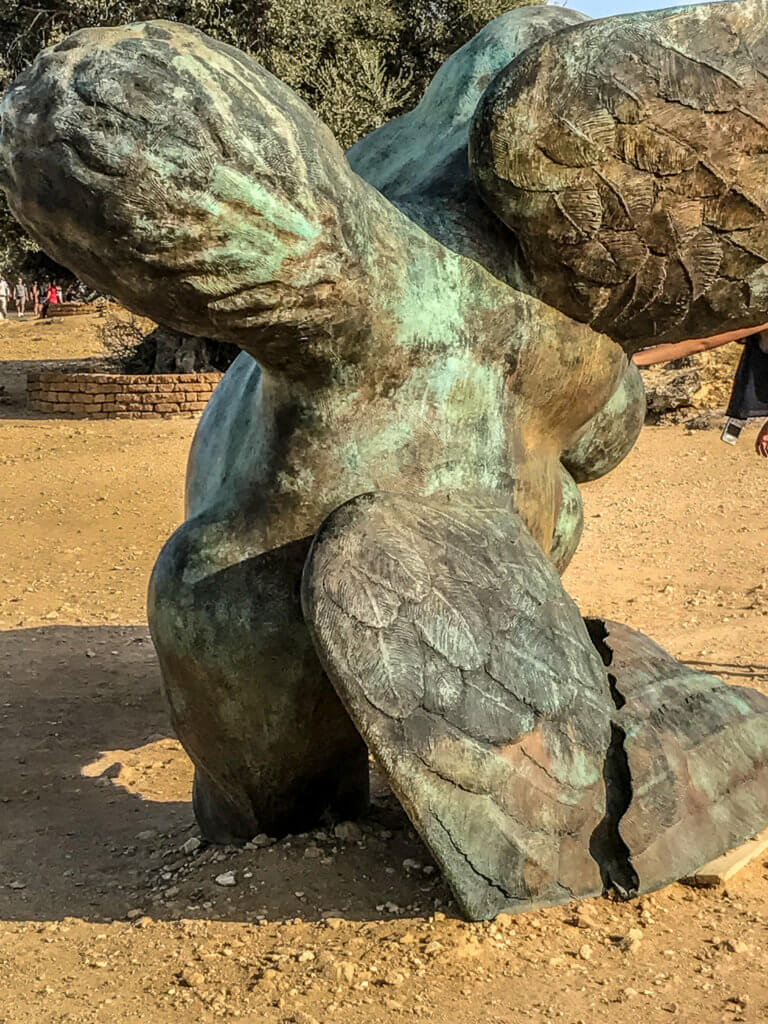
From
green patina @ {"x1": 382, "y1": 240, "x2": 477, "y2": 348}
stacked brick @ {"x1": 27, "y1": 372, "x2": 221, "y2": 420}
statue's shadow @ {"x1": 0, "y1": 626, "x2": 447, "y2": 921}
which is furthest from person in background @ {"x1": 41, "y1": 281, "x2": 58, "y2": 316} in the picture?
green patina @ {"x1": 382, "y1": 240, "x2": 477, "y2": 348}

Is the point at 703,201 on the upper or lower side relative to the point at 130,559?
upper

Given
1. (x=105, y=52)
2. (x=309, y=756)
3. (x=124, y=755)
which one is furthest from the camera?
(x=124, y=755)

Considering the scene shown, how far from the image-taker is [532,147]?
2172 millimetres

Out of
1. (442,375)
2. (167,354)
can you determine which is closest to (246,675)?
(442,375)

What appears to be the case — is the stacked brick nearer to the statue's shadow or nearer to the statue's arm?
the statue's shadow

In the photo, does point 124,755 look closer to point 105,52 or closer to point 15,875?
point 15,875

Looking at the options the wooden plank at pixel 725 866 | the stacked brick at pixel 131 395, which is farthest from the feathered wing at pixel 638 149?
the stacked brick at pixel 131 395

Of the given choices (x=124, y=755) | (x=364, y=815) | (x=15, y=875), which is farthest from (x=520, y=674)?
(x=124, y=755)

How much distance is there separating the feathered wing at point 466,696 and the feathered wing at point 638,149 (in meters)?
0.58

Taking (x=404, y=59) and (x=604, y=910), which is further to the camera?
(x=404, y=59)

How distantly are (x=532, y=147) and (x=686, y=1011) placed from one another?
146 cm

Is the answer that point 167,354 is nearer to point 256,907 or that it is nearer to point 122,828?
point 122,828

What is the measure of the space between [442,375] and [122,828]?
1.79 m

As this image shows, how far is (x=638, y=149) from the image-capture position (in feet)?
7.11
